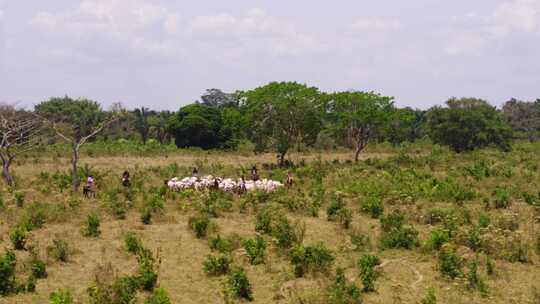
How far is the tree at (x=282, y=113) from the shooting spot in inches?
1259

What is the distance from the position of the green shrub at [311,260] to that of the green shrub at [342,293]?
1391mm

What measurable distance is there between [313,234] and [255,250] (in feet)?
Answer: 9.87

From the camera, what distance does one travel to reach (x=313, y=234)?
48.9 ft

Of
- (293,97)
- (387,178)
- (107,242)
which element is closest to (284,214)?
(107,242)

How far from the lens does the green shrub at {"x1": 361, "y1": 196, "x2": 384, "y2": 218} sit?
17.0m

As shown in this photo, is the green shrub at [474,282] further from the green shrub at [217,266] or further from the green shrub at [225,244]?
the green shrub at [225,244]

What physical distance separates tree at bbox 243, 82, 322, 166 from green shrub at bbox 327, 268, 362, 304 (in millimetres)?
22625

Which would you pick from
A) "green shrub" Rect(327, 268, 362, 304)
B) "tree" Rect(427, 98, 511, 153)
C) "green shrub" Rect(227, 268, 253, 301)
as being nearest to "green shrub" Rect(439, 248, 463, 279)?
"green shrub" Rect(327, 268, 362, 304)

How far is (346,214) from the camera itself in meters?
16.1

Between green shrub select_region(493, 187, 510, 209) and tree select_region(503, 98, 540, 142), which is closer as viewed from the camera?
green shrub select_region(493, 187, 510, 209)

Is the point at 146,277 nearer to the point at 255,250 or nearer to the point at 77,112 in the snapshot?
the point at 255,250

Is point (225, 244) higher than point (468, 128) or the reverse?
the reverse

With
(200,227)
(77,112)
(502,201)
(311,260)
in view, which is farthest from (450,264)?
(77,112)

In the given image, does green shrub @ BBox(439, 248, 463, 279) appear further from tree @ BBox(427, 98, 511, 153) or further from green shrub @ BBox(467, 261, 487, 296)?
tree @ BBox(427, 98, 511, 153)
